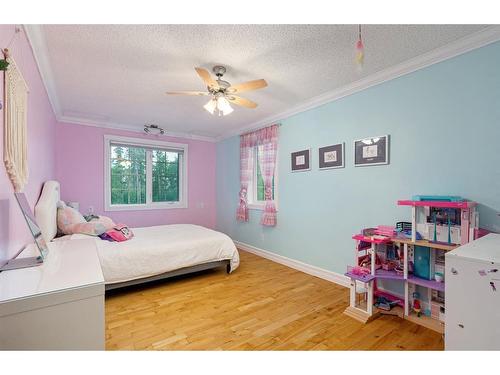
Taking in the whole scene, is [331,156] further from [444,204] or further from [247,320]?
[247,320]

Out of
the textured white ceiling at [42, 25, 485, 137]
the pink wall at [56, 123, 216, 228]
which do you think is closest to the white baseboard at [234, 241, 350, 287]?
the pink wall at [56, 123, 216, 228]

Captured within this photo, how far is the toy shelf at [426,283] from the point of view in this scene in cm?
179

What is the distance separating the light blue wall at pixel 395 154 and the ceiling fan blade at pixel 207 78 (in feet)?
5.18

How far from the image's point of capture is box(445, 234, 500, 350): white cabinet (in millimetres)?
1134

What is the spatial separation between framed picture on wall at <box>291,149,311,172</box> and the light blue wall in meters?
0.08

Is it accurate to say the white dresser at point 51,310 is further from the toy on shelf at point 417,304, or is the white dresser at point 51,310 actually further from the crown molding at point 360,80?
the toy on shelf at point 417,304

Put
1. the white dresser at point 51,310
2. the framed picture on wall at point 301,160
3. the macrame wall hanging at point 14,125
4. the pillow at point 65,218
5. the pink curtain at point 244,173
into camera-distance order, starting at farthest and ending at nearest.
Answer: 1. the pink curtain at point 244,173
2. the framed picture on wall at point 301,160
3. the pillow at point 65,218
4. the macrame wall hanging at point 14,125
5. the white dresser at point 51,310

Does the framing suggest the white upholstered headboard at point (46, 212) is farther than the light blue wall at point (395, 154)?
Yes

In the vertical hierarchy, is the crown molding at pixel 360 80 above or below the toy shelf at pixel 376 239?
above

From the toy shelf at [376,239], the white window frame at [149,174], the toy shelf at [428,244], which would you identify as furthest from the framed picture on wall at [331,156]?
the white window frame at [149,174]

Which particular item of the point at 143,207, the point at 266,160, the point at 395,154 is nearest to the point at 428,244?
the point at 395,154

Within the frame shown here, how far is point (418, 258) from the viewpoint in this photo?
2010mm

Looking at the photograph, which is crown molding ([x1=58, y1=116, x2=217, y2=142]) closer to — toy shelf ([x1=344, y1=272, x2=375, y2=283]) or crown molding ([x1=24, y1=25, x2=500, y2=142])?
crown molding ([x1=24, y1=25, x2=500, y2=142])
